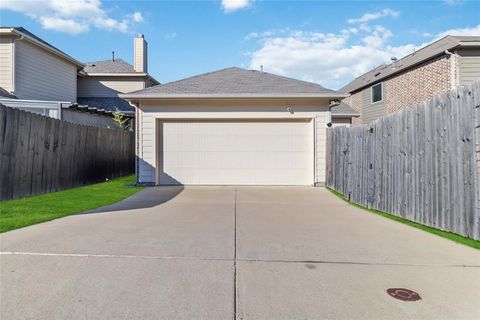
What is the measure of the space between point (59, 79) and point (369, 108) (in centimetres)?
1854

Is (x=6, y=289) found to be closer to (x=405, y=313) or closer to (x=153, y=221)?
(x=153, y=221)

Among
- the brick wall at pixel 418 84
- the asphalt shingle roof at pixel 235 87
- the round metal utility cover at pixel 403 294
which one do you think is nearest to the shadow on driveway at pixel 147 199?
the asphalt shingle roof at pixel 235 87

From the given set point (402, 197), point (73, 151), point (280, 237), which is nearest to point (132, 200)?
point (73, 151)

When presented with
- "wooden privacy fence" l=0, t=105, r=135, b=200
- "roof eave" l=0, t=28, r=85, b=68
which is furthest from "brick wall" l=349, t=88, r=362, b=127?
"roof eave" l=0, t=28, r=85, b=68

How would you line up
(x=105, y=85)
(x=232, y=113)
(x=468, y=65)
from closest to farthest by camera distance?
1. (x=232, y=113)
2. (x=468, y=65)
3. (x=105, y=85)

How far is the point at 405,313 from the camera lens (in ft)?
10.2

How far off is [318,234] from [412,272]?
1931 millimetres

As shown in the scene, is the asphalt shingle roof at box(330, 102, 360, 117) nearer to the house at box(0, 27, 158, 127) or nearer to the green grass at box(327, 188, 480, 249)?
the house at box(0, 27, 158, 127)

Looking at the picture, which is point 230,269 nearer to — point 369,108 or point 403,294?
point 403,294

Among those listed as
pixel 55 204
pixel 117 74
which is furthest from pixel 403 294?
pixel 117 74

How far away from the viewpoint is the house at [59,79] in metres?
15.3

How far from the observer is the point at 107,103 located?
22.7 m

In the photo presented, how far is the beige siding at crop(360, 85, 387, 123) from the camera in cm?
2112

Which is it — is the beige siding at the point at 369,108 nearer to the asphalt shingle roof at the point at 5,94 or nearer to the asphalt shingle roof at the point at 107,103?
the asphalt shingle roof at the point at 107,103
